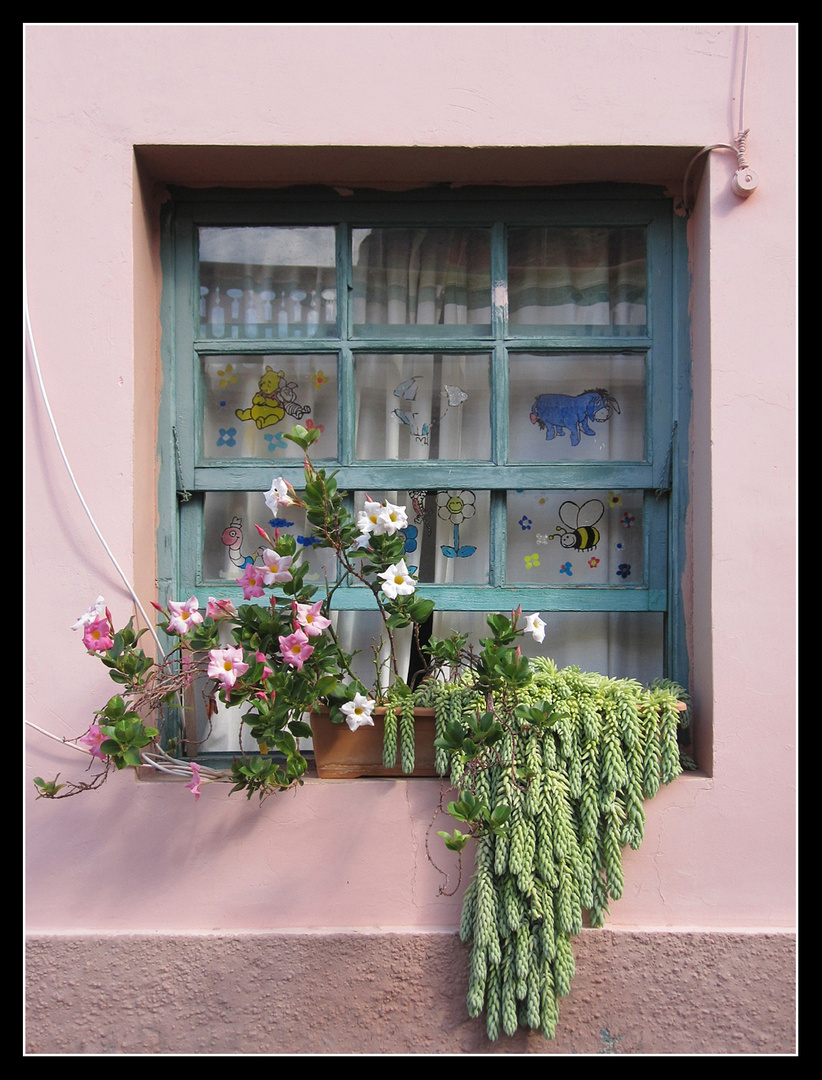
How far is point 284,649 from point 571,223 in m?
1.59

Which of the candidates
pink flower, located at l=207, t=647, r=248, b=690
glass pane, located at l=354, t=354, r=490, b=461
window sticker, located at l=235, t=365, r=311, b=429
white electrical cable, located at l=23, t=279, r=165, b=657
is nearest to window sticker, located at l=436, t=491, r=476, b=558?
glass pane, located at l=354, t=354, r=490, b=461

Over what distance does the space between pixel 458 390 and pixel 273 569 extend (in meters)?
0.88

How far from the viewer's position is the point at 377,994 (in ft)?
6.41

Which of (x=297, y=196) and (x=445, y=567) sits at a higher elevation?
(x=297, y=196)

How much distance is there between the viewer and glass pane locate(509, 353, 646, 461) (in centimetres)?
224

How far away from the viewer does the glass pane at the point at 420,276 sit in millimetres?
2277

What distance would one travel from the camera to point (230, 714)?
223 cm

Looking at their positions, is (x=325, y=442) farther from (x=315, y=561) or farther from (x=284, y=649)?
(x=284, y=649)

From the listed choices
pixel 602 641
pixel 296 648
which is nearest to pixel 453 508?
pixel 602 641

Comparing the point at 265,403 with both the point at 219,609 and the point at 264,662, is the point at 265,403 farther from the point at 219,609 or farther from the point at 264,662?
the point at 264,662

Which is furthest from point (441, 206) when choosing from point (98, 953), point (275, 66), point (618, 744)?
point (98, 953)

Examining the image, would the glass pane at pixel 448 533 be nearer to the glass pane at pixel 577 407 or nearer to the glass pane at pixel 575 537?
the glass pane at pixel 575 537

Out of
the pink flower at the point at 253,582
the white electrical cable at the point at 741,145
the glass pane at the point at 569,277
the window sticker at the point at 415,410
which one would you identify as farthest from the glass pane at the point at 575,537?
the white electrical cable at the point at 741,145

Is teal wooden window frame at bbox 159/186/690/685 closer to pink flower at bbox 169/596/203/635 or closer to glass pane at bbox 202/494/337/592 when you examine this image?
glass pane at bbox 202/494/337/592
